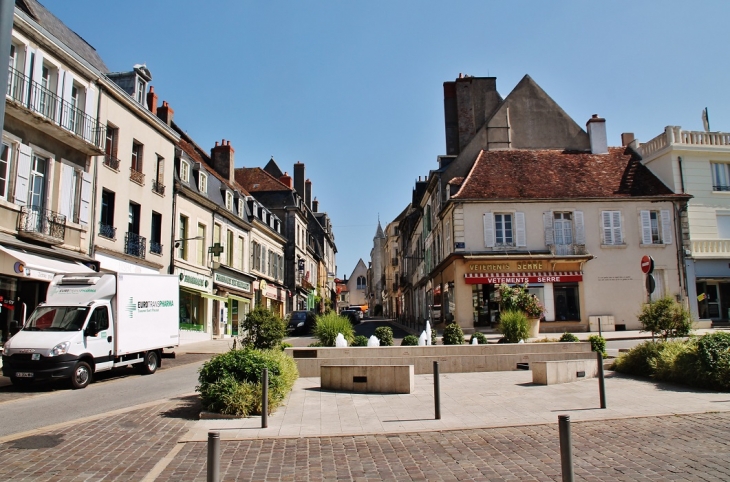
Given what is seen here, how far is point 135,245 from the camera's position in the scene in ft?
69.5

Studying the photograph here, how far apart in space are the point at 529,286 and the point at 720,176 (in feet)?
37.1

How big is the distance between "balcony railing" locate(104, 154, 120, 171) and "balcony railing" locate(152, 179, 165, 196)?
8.89 ft

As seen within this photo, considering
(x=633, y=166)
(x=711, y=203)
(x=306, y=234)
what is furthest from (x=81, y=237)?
(x=306, y=234)

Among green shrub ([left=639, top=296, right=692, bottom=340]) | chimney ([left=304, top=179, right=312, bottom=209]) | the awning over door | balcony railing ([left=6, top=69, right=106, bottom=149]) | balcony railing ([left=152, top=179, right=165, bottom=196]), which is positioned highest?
chimney ([left=304, top=179, right=312, bottom=209])

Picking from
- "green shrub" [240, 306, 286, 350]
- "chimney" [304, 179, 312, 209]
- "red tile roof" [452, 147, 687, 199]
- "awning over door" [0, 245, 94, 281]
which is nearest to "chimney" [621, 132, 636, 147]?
"red tile roof" [452, 147, 687, 199]

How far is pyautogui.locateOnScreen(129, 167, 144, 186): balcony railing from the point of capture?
836 inches

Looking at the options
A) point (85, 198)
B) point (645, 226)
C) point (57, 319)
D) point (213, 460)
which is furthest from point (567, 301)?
point (213, 460)

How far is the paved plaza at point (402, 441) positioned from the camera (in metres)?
5.33

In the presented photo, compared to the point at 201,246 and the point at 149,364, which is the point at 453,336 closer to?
the point at 149,364

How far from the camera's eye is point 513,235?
2639 centimetres

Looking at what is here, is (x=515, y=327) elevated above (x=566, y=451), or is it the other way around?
(x=515, y=327)

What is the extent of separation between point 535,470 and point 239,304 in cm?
3003

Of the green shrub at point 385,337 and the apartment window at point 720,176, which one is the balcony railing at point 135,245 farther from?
the apartment window at point 720,176

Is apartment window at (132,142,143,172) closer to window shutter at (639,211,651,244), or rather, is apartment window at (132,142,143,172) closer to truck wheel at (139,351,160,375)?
truck wheel at (139,351,160,375)
